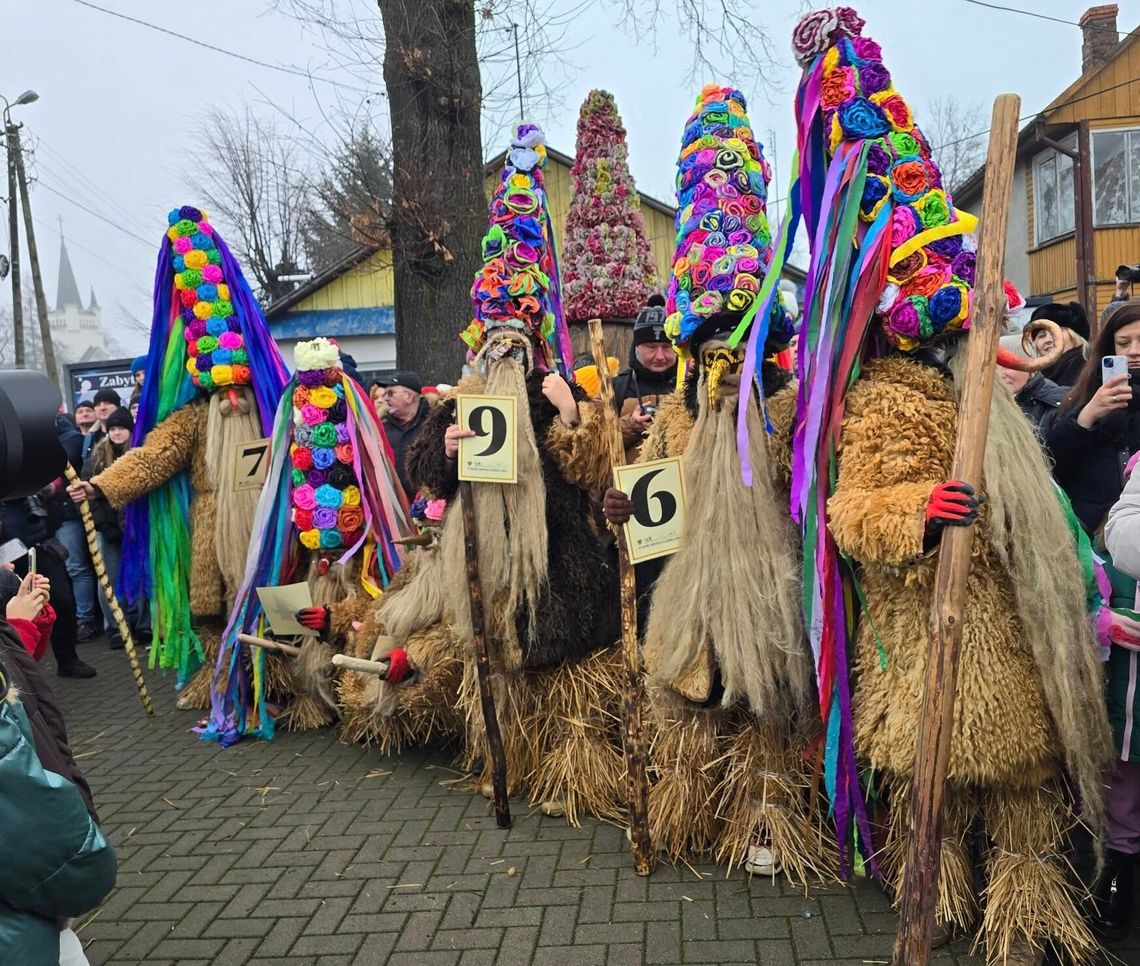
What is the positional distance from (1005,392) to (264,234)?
1023 inches

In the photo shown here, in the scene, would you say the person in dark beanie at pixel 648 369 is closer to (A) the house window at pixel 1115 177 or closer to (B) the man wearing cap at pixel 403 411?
(B) the man wearing cap at pixel 403 411

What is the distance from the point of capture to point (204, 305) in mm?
4996

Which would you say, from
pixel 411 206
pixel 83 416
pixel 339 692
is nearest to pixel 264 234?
pixel 83 416

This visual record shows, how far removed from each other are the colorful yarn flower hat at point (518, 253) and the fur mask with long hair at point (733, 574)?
3.29 ft

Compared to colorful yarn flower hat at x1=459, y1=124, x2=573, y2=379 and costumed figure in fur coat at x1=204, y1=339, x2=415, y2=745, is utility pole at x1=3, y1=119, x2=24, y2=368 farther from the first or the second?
colorful yarn flower hat at x1=459, y1=124, x2=573, y2=379

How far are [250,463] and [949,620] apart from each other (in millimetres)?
3972

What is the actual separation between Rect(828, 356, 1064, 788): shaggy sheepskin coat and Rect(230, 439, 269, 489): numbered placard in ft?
11.0

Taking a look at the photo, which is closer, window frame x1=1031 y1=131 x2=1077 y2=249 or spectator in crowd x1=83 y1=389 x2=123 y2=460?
spectator in crowd x1=83 y1=389 x2=123 y2=460

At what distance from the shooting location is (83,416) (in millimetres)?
7742

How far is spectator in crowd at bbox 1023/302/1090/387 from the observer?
3971mm

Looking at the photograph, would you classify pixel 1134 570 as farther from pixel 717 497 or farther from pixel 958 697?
pixel 717 497

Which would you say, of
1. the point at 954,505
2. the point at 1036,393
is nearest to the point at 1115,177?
the point at 1036,393

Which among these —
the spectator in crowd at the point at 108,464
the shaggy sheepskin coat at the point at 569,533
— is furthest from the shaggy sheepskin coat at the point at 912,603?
the spectator in crowd at the point at 108,464

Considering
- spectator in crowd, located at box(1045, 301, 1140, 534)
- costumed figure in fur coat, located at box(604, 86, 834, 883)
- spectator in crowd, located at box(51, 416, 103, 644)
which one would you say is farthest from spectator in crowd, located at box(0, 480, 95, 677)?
spectator in crowd, located at box(1045, 301, 1140, 534)
